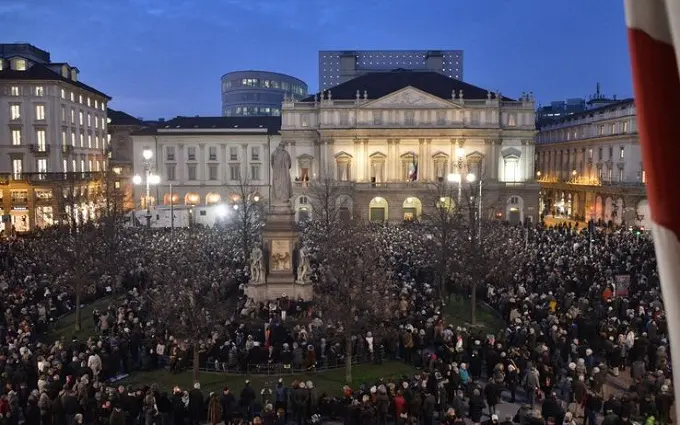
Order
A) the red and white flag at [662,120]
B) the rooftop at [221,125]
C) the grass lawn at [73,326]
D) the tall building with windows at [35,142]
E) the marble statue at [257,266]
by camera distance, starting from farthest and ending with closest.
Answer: the rooftop at [221,125] < the tall building with windows at [35,142] < the marble statue at [257,266] < the grass lawn at [73,326] < the red and white flag at [662,120]

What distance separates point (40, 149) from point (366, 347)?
5200 cm

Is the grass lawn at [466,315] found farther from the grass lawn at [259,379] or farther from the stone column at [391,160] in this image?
the stone column at [391,160]

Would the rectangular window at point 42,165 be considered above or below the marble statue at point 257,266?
above

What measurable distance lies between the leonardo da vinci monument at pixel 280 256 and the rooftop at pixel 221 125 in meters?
53.4

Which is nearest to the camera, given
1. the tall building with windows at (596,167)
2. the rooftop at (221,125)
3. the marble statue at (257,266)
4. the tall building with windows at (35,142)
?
the marble statue at (257,266)

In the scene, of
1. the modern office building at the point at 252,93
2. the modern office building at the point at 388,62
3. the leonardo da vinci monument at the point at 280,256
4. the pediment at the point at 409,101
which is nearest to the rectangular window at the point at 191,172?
the pediment at the point at 409,101

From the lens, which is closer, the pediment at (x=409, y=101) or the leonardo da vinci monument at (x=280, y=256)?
the leonardo da vinci monument at (x=280, y=256)

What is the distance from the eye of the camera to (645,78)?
2270 millimetres

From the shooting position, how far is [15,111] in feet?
199

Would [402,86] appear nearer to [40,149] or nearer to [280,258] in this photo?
[40,149]

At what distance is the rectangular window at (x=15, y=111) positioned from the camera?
198 feet

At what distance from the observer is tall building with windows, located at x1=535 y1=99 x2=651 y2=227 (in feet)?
211

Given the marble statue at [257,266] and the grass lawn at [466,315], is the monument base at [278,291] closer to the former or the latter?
the marble statue at [257,266]

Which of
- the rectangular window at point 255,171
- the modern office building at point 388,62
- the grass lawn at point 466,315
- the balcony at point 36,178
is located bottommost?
the grass lawn at point 466,315
